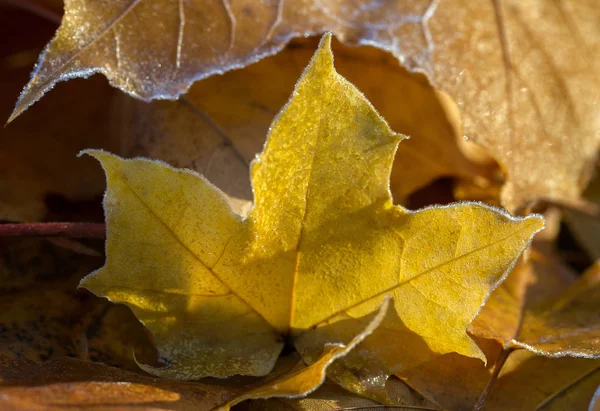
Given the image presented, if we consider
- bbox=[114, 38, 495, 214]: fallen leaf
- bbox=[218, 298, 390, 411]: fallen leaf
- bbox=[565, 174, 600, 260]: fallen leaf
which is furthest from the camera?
bbox=[565, 174, 600, 260]: fallen leaf

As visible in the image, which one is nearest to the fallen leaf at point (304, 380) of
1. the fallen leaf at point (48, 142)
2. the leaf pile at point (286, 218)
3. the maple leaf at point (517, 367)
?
the leaf pile at point (286, 218)

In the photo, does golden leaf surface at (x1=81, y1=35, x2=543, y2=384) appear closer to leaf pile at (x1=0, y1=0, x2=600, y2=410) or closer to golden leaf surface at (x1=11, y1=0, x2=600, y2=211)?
leaf pile at (x1=0, y1=0, x2=600, y2=410)

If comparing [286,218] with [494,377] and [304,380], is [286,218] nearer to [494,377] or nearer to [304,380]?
[304,380]

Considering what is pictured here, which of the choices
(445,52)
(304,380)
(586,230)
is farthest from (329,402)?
(586,230)

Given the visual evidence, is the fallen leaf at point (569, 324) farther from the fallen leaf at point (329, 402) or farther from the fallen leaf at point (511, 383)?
the fallen leaf at point (329, 402)

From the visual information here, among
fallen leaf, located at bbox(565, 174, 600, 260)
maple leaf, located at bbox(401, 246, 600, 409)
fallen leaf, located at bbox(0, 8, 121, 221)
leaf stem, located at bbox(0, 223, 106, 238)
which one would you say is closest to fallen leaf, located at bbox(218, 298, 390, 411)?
maple leaf, located at bbox(401, 246, 600, 409)

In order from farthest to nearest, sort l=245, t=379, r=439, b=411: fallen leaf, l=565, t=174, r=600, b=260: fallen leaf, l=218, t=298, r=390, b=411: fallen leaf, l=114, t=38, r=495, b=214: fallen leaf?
l=565, t=174, r=600, b=260: fallen leaf → l=114, t=38, r=495, b=214: fallen leaf → l=245, t=379, r=439, b=411: fallen leaf → l=218, t=298, r=390, b=411: fallen leaf
